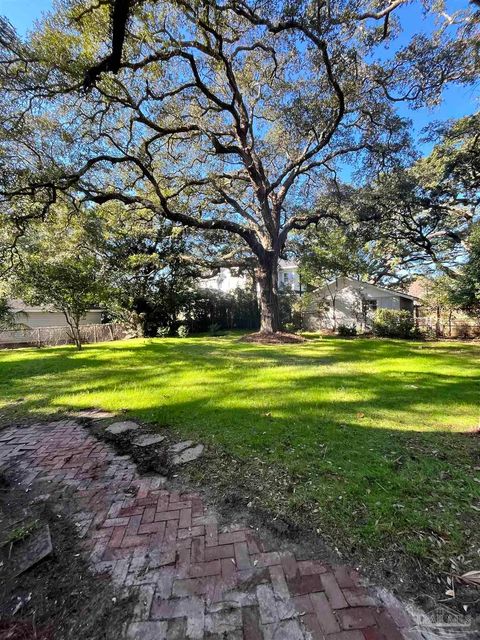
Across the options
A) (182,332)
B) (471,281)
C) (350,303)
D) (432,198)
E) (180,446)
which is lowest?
(180,446)

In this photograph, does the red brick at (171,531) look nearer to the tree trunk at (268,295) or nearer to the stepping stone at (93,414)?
the stepping stone at (93,414)

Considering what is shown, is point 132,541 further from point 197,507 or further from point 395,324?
point 395,324

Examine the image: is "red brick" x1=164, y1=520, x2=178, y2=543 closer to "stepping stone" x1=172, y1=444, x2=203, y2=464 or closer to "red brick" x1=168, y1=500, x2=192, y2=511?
"red brick" x1=168, y1=500, x2=192, y2=511

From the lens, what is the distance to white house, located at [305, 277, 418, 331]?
18.7m

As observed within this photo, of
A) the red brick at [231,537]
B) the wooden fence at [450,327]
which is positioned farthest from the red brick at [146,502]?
the wooden fence at [450,327]

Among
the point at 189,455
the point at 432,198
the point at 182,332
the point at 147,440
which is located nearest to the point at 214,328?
the point at 182,332

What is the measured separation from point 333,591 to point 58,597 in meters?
1.44

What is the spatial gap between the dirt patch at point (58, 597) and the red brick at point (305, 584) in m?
0.83

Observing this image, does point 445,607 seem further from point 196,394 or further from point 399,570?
point 196,394

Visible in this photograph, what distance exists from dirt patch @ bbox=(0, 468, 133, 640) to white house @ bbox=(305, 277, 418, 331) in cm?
1862

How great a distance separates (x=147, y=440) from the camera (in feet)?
11.2

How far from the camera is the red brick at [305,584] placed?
1.57 metres

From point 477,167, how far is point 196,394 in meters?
13.7

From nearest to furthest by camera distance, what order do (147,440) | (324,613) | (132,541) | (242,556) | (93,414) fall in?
Answer: (324,613)
(242,556)
(132,541)
(147,440)
(93,414)
